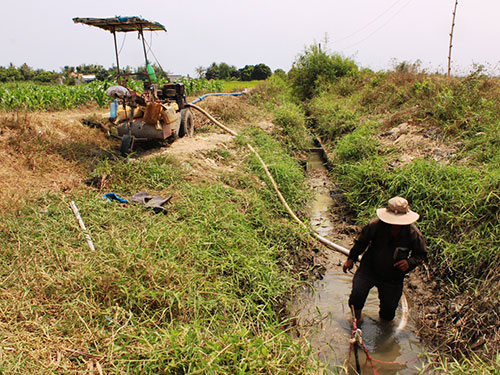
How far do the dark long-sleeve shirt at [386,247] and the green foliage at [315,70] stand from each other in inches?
641

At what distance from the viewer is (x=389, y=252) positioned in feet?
12.0

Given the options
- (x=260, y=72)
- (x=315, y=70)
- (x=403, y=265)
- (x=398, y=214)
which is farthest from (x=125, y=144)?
(x=260, y=72)

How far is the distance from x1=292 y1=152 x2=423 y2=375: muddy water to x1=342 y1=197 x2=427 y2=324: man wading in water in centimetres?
32

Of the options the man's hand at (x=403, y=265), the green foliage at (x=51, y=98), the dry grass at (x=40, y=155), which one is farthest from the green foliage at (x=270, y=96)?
the man's hand at (x=403, y=265)

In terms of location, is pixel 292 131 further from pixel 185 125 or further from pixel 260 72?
pixel 260 72

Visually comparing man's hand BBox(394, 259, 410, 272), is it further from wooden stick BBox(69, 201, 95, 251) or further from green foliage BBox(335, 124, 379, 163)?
green foliage BBox(335, 124, 379, 163)

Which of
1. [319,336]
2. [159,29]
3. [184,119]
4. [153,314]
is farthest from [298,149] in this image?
[153,314]

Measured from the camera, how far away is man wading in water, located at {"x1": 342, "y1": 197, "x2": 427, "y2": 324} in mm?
3523

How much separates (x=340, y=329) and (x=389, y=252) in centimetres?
116

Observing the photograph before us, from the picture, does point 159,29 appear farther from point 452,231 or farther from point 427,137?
point 452,231

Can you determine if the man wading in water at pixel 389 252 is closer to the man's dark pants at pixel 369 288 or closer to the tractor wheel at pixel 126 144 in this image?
the man's dark pants at pixel 369 288

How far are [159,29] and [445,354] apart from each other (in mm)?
7905

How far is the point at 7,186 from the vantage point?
507 centimetres

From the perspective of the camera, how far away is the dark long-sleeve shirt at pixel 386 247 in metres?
3.60
